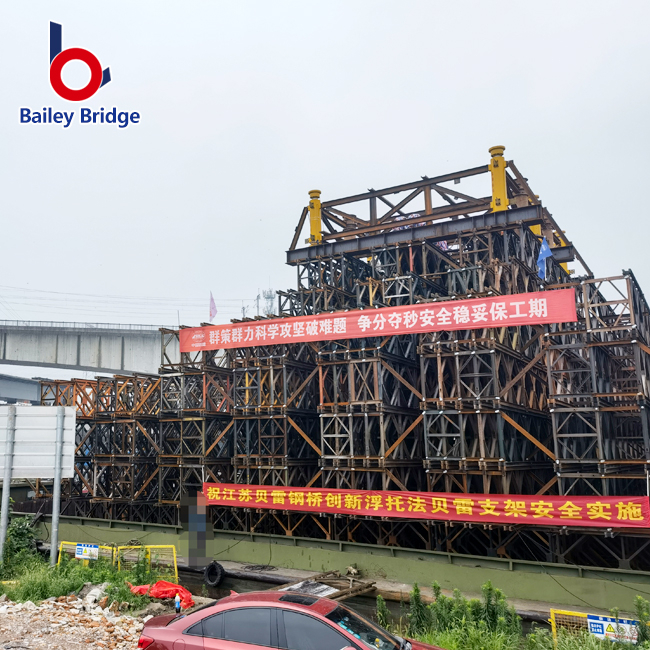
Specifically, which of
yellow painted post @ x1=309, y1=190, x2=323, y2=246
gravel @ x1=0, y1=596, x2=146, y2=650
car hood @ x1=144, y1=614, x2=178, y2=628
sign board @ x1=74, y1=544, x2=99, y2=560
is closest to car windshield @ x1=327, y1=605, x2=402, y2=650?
car hood @ x1=144, y1=614, x2=178, y2=628

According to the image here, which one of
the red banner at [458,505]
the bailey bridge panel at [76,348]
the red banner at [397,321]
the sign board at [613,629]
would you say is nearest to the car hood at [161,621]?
the sign board at [613,629]

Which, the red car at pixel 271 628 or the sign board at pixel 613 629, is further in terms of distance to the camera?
the sign board at pixel 613 629

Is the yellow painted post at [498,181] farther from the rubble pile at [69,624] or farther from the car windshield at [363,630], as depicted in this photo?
the car windshield at [363,630]

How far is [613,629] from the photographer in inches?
395

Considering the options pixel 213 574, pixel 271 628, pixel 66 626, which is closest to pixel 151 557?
pixel 213 574

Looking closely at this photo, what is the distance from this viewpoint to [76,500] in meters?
31.3

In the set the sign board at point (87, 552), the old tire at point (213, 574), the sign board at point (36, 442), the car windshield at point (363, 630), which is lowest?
the old tire at point (213, 574)

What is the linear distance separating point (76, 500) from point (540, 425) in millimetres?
22507

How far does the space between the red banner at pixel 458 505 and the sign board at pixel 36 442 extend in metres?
8.57

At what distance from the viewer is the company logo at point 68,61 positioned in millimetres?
21984

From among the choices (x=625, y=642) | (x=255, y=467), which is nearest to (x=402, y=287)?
(x=255, y=467)

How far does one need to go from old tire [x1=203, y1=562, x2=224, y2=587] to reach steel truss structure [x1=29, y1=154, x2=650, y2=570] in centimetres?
487

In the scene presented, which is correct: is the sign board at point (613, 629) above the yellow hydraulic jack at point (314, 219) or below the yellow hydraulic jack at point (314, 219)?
below

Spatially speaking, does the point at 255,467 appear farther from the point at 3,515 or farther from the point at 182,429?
the point at 3,515
